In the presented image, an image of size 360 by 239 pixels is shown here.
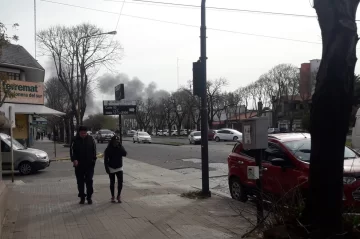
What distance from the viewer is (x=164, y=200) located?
9297 millimetres

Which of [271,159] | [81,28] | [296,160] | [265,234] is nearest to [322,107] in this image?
[265,234]

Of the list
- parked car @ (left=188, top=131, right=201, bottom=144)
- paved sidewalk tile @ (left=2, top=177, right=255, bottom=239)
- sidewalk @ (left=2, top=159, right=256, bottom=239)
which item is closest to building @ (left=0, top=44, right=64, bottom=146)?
parked car @ (left=188, top=131, right=201, bottom=144)

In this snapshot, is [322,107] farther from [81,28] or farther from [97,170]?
[81,28]

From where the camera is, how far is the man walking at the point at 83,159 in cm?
868

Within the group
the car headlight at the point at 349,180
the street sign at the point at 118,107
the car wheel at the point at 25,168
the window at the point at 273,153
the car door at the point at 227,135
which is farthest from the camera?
the car door at the point at 227,135

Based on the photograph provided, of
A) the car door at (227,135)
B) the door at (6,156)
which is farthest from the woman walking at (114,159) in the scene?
the car door at (227,135)

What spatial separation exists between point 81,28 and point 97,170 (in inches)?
1053

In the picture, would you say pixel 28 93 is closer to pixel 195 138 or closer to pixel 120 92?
pixel 120 92

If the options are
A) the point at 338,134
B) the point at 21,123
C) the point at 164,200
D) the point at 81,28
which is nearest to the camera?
the point at 338,134

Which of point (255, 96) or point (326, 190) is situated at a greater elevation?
point (255, 96)

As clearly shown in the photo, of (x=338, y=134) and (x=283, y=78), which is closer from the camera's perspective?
(x=338, y=134)

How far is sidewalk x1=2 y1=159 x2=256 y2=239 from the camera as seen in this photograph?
20.6ft

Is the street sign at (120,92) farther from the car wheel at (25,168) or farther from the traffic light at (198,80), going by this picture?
the car wheel at (25,168)

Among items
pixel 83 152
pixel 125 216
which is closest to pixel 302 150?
pixel 125 216
